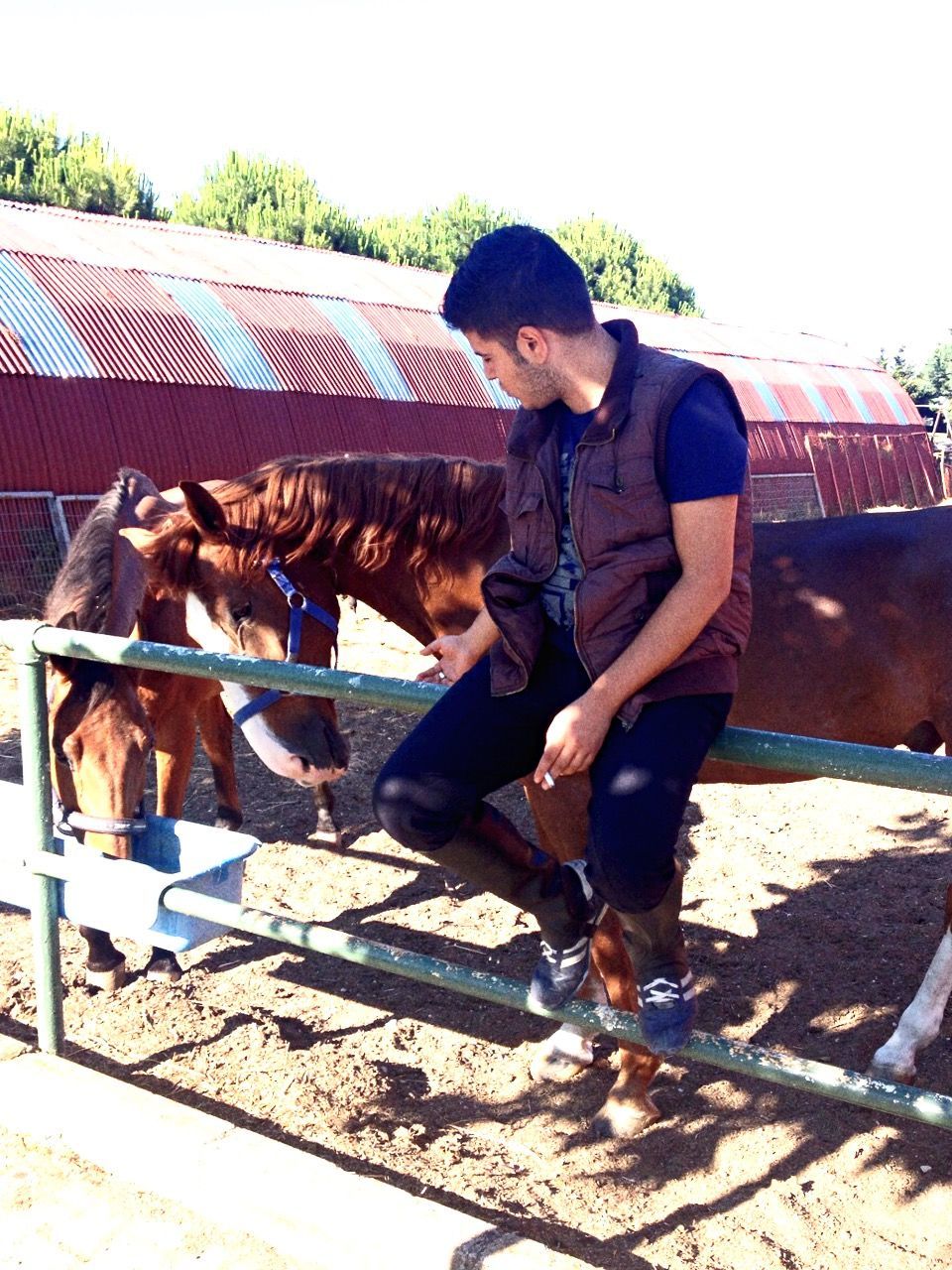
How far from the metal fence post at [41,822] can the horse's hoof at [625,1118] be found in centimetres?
157

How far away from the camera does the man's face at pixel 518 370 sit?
215 cm

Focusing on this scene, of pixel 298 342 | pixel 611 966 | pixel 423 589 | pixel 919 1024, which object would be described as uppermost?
pixel 298 342

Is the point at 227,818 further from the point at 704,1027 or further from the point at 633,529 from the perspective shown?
the point at 633,529

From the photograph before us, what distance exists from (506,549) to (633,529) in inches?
57.8

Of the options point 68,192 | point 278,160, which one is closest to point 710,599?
point 68,192

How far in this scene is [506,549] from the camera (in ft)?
11.6

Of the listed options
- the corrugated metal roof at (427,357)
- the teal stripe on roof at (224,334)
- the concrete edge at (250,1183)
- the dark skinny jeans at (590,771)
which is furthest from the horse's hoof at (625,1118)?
the corrugated metal roof at (427,357)

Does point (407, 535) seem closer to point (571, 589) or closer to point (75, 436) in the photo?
point (571, 589)

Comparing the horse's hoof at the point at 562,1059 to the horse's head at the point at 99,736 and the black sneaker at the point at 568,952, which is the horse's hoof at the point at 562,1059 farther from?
the horse's head at the point at 99,736

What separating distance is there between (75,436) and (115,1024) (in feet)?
37.6

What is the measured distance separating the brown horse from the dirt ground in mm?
538

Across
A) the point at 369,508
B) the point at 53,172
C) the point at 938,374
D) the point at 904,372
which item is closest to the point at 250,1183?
the point at 369,508

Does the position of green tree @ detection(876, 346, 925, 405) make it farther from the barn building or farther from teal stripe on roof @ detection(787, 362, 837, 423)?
the barn building

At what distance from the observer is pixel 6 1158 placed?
272 centimetres
